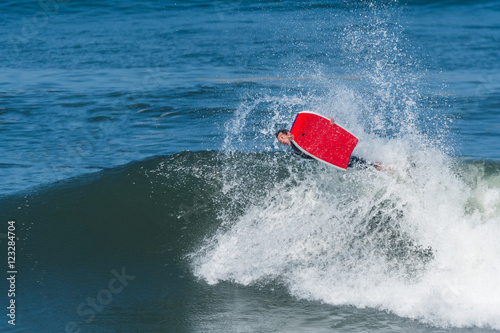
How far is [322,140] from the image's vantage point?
767 cm

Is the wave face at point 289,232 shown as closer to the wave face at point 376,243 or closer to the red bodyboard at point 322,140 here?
the wave face at point 376,243

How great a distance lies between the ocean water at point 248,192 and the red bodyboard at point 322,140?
808 millimetres

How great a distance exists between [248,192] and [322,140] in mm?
2131

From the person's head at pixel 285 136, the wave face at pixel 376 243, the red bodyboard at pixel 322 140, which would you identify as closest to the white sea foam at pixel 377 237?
the wave face at pixel 376 243

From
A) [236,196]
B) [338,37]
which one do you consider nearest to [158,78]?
[338,37]

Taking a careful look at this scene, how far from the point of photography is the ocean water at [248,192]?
21.6ft

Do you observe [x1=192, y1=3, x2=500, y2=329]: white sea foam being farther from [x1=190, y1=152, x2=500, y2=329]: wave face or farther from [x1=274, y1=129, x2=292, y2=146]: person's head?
[x1=274, y1=129, x2=292, y2=146]: person's head

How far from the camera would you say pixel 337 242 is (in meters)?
7.78

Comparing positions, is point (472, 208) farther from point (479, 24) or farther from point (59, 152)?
point (479, 24)

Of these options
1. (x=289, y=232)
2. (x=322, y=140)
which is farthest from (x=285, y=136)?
(x=289, y=232)

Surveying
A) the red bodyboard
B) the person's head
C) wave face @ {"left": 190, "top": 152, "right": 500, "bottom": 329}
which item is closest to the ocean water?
wave face @ {"left": 190, "top": 152, "right": 500, "bottom": 329}

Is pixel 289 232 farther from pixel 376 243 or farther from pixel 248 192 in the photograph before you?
pixel 248 192

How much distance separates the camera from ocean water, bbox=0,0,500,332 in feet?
21.6

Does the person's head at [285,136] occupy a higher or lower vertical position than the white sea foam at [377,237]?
higher
